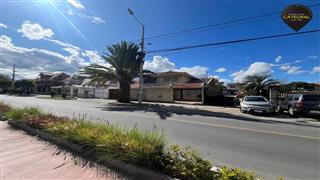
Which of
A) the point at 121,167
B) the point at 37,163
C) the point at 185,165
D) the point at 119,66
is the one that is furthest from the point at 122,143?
the point at 119,66

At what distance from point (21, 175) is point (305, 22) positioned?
54.5 feet

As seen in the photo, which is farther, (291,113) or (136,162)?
(291,113)

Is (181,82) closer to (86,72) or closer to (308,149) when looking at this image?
(86,72)

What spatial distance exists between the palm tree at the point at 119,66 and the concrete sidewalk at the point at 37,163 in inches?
1001

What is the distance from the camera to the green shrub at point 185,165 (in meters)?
3.99

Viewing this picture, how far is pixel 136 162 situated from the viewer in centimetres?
467

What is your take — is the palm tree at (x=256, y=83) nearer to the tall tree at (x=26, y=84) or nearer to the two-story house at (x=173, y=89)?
the two-story house at (x=173, y=89)

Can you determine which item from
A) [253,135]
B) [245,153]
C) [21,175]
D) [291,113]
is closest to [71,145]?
[21,175]

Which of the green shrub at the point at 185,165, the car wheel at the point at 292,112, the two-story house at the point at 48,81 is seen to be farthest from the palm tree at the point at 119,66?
the two-story house at the point at 48,81

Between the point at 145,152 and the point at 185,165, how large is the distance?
2.61 feet

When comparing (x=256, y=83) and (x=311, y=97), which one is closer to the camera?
(x=311, y=97)

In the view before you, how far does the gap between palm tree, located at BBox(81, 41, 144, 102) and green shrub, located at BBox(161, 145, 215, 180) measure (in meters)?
27.9

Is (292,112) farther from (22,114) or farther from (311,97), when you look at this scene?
(22,114)

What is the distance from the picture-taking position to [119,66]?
33125 millimetres
